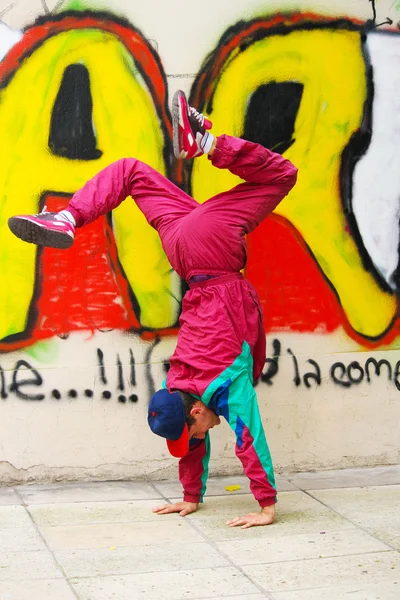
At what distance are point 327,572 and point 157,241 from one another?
219 centimetres

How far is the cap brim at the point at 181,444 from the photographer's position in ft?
15.4

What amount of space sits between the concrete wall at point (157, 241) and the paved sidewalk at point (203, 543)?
1.04 feet

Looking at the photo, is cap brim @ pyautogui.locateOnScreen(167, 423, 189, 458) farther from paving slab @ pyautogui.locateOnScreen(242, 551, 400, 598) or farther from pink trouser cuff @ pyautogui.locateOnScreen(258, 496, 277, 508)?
paving slab @ pyautogui.locateOnScreen(242, 551, 400, 598)

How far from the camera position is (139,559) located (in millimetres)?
4328

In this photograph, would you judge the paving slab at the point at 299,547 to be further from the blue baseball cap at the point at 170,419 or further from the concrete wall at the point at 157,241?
the concrete wall at the point at 157,241

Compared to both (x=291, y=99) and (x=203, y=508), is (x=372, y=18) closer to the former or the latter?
(x=291, y=99)

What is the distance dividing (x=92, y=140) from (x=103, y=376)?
1.32m

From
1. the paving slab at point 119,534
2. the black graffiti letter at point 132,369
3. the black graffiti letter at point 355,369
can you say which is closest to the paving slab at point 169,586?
the paving slab at point 119,534

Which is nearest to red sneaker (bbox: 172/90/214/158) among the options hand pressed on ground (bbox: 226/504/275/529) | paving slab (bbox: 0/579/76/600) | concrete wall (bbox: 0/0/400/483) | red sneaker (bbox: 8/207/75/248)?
red sneaker (bbox: 8/207/75/248)

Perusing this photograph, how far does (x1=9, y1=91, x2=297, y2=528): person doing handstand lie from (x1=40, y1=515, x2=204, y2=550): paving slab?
0.22m

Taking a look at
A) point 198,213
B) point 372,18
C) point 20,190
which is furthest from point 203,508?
point 372,18

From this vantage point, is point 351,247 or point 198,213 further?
point 351,247

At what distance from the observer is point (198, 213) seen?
194 inches

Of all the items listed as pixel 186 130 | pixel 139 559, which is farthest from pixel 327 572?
pixel 186 130
